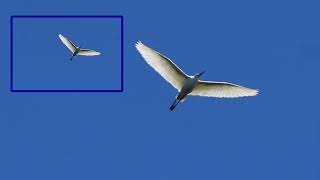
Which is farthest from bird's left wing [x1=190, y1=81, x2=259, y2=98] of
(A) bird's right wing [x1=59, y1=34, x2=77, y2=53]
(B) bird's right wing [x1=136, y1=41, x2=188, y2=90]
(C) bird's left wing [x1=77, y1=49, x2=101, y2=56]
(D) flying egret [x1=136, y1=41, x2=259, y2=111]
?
(A) bird's right wing [x1=59, y1=34, x2=77, y2=53]

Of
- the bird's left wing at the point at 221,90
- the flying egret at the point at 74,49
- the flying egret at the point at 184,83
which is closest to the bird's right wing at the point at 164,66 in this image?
the flying egret at the point at 184,83

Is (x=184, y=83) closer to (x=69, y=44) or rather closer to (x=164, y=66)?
(x=164, y=66)

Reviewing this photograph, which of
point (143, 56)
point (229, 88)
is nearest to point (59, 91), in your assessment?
point (143, 56)

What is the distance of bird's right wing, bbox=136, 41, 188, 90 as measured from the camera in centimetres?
3322

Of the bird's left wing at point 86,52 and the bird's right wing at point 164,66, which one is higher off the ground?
the bird's left wing at point 86,52

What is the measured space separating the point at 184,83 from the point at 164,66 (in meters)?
0.92

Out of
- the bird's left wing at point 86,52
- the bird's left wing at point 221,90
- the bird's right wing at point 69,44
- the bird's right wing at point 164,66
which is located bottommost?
the bird's left wing at point 221,90

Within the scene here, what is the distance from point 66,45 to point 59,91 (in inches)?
304

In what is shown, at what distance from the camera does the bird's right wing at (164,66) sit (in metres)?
33.2

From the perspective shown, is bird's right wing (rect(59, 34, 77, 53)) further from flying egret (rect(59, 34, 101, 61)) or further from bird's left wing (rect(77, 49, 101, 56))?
bird's left wing (rect(77, 49, 101, 56))

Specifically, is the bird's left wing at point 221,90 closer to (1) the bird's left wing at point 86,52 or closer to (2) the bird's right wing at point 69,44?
(1) the bird's left wing at point 86,52

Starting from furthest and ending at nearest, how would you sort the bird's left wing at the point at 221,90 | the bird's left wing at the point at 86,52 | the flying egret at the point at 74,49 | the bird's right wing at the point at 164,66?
1. the bird's left wing at the point at 86,52
2. the flying egret at the point at 74,49
3. the bird's left wing at the point at 221,90
4. the bird's right wing at the point at 164,66

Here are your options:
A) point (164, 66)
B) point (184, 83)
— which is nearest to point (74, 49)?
point (164, 66)

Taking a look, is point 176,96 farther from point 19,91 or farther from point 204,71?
point 19,91
